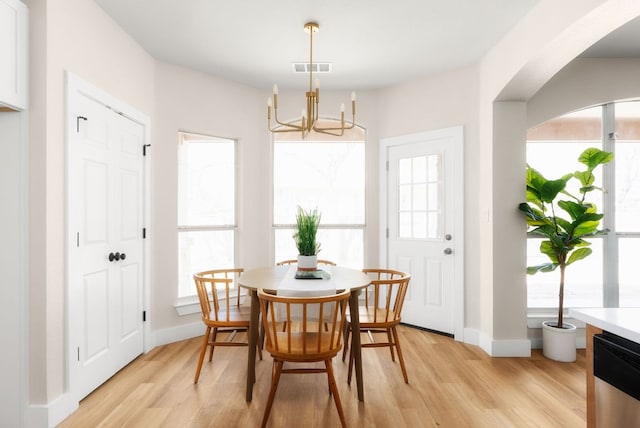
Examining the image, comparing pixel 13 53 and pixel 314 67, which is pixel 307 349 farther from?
pixel 314 67

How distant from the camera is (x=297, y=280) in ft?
9.30

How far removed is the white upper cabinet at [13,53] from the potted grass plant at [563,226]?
3.84 meters

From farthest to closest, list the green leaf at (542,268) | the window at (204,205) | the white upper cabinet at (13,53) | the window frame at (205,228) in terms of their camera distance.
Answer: the window at (204,205) < the window frame at (205,228) < the green leaf at (542,268) < the white upper cabinet at (13,53)

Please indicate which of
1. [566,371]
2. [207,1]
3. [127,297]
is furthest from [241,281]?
[566,371]

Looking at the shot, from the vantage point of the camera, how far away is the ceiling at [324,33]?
2.82 metres

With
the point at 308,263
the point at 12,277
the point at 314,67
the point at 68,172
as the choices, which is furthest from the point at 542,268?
the point at 12,277

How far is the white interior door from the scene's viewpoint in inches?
100

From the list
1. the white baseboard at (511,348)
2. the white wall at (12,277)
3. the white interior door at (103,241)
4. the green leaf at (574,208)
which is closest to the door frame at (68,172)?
the white interior door at (103,241)

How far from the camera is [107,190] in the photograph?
9.68 feet

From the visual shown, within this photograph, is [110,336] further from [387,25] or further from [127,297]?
[387,25]

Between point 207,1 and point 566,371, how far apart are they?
408 cm

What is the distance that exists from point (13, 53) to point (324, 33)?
217 cm

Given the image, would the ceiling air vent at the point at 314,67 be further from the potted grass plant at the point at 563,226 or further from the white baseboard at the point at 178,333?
the white baseboard at the point at 178,333

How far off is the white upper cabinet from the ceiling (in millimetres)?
730
